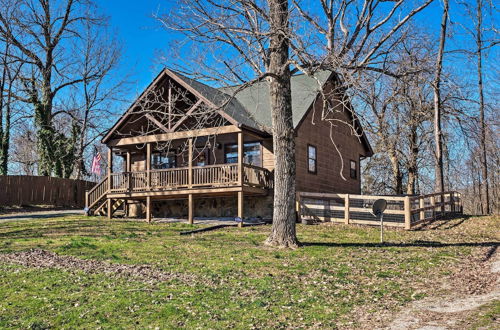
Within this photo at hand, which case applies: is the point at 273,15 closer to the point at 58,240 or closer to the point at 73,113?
the point at 58,240

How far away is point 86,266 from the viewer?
1135 centimetres

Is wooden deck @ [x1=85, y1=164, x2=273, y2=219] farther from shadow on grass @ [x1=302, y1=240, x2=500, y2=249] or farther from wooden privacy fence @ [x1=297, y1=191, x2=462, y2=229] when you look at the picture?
shadow on grass @ [x1=302, y1=240, x2=500, y2=249]

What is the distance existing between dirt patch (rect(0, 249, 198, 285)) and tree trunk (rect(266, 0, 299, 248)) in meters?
3.96

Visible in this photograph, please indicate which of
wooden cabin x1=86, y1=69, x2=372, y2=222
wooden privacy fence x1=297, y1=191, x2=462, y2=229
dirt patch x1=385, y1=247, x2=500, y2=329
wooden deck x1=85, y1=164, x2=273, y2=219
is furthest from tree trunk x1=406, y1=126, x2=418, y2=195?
dirt patch x1=385, y1=247, x2=500, y2=329

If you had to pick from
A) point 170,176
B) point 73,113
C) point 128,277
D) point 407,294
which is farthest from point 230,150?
point 73,113

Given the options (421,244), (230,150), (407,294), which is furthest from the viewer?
(230,150)

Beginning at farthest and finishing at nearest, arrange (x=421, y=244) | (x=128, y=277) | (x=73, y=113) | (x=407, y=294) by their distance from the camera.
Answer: (x=73, y=113), (x=421, y=244), (x=128, y=277), (x=407, y=294)

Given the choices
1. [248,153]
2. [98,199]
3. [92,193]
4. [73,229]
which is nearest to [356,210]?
[248,153]

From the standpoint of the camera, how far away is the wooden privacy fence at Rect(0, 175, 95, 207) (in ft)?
98.5

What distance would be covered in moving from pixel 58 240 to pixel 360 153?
1966 centimetres

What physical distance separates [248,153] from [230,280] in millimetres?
13134

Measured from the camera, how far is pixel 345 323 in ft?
24.1

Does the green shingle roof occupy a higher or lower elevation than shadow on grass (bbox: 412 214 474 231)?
higher

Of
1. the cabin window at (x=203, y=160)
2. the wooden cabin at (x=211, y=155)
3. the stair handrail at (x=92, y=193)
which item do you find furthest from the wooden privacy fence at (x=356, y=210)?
the stair handrail at (x=92, y=193)
